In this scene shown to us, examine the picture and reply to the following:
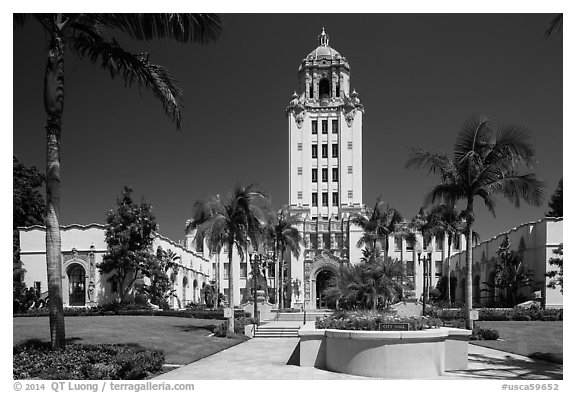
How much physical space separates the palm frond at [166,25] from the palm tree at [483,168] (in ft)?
37.9

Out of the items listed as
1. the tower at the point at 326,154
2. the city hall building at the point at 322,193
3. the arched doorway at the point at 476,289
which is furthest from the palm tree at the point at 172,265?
the arched doorway at the point at 476,289

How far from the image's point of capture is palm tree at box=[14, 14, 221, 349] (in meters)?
13.5

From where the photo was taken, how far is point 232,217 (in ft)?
97.3

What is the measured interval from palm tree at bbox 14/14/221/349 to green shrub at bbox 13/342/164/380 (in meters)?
0.53

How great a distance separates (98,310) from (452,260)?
44.1 metres

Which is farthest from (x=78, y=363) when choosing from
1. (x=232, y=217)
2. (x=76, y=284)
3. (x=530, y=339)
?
(x=76, y=284)

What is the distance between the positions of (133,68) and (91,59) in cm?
104

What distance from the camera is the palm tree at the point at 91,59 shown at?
44.3 ft

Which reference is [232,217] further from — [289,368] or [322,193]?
[322,193]

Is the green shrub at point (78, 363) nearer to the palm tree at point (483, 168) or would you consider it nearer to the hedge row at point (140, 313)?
the palm tree at point (483, 168)

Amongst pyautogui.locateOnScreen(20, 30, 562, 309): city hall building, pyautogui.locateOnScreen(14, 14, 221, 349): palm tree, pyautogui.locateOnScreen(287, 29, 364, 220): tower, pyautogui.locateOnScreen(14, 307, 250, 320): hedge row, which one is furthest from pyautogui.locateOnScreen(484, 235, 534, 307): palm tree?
pyautogui.locateOnScreen(14, 14, 221, 349): palm tree

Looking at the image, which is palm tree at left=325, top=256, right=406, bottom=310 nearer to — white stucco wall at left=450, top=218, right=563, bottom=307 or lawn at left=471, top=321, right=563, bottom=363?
lawn at left=471, top=321, right=563, bottom=363
